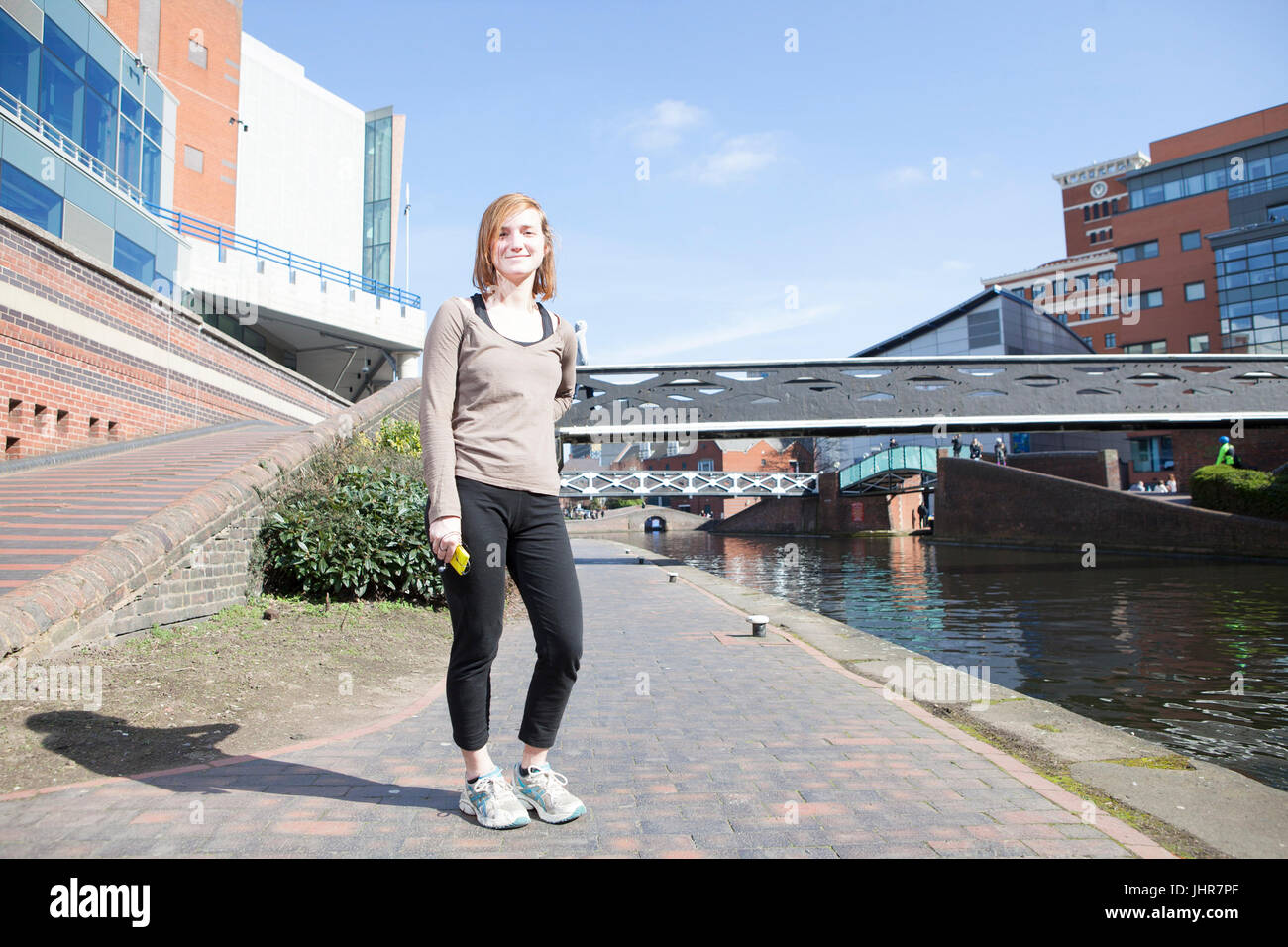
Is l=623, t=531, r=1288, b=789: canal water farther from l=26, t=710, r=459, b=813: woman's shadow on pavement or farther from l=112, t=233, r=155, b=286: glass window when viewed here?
l=112, t=233, r=155, b=286: glass window

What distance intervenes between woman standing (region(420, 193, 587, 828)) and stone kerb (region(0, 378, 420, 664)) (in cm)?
312

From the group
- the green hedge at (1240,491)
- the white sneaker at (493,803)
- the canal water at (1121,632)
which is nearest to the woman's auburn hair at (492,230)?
the white sneaker at (493,803)

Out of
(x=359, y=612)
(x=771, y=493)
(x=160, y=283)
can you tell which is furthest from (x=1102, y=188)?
(x=359, y=612)

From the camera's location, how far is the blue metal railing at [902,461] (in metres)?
36.8

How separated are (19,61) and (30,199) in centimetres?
309

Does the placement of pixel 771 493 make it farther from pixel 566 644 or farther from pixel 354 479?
pixel 566 644

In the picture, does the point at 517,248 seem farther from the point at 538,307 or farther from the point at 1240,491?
the point at 1240,491

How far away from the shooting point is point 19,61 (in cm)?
1442

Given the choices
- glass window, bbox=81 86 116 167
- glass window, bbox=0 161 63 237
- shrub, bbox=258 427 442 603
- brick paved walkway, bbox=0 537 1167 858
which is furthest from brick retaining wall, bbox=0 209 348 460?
brick paved walkway, bbox=0 537 1167 858

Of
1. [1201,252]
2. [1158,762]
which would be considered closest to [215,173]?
[1158,762]

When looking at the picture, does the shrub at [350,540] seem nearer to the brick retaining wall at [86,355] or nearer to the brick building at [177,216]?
the brick retaining wall at [86,355]
